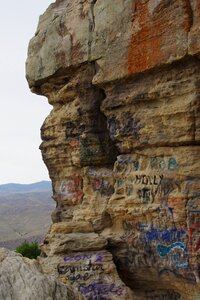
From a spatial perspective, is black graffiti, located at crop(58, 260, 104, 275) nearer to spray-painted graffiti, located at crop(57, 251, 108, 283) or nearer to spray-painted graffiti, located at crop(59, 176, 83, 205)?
spray-painted graffiti, located at crop(57, 251, 108, 283)

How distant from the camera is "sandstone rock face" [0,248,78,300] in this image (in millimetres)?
9938

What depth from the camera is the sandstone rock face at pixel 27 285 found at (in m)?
9.94

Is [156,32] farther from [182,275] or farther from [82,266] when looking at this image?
[82,266]

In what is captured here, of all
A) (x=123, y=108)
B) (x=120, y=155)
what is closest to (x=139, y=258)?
(x=120, y=155)

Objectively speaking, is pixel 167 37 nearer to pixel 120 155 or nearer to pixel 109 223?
pixel 120 155

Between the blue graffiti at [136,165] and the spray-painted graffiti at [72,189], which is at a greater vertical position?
the blue graffiti at [136,165]

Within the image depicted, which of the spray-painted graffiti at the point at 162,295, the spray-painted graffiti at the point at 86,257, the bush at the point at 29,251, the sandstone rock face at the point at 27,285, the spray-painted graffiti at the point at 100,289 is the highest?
the sandstone rock face at the point at 27,285

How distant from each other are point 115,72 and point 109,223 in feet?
14.6

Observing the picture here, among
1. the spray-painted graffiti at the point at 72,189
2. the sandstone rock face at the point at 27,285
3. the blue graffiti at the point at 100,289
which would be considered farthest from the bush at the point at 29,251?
the sandstone rock face at the point at 27,285

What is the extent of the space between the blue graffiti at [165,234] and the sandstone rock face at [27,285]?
12.0ft

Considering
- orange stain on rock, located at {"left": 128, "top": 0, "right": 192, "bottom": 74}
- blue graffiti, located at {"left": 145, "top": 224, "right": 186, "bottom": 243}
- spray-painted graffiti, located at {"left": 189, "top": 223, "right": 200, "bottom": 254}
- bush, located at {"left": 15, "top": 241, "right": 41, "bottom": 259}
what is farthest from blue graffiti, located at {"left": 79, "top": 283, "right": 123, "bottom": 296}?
bush, located at {"left": 15, "top": 241, "right": 41, "bottom": 259}

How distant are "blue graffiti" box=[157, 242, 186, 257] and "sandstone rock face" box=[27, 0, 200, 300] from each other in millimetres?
25

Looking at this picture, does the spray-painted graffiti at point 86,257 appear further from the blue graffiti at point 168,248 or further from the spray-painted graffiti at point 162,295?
the spray-painted graffiti at point 162,295

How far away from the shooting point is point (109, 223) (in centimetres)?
1544
